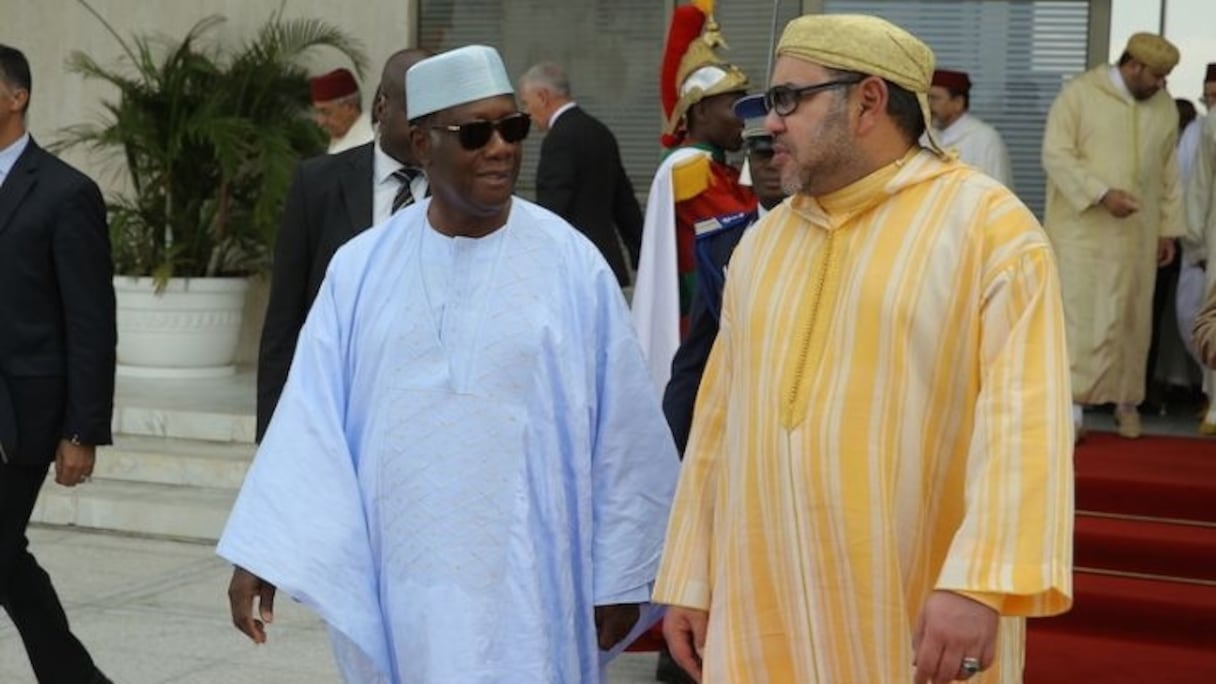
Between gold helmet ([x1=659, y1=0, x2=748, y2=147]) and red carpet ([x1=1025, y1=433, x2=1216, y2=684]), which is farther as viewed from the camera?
red carpet ([x1=1025, y1=433, x2=1216, y2=684])

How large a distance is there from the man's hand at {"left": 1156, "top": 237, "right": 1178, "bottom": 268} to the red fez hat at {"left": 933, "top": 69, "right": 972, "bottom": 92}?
46.5 inches

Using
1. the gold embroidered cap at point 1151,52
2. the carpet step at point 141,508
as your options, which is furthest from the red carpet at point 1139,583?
the carpet step at point 141,508

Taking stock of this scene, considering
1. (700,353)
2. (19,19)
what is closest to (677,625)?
(700,353)

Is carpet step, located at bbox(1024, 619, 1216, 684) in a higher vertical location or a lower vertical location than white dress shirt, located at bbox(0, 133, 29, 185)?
lower

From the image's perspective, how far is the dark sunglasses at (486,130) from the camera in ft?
12.5

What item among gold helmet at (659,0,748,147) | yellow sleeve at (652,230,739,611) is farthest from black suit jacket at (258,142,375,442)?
yellow sleeve at (652,230,739,611)

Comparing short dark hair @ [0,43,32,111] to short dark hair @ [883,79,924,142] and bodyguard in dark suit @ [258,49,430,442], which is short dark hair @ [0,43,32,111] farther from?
short dark hair @ [883,79,924,142]

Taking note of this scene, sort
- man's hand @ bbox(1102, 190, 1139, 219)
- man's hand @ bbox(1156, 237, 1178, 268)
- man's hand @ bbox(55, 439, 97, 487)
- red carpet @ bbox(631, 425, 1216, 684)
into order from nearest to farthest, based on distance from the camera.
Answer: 1. man's hand @ bbox(55, 439, 97, 487)
2. red carpet @ bbox(631, 425, 1216, 684)
3. man's hand @ bbox(1102, 190, 1139, 219)
4. man's hand @ bbox(1156, 237, 1178, 268)

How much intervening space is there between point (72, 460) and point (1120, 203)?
199 inches

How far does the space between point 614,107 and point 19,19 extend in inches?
156

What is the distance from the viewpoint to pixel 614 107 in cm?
1135

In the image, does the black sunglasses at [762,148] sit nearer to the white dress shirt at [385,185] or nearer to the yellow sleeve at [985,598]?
the white dress shirt at [385,185]

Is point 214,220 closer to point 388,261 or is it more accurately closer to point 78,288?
point 78,288

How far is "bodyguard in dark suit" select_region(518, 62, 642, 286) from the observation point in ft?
31.6
